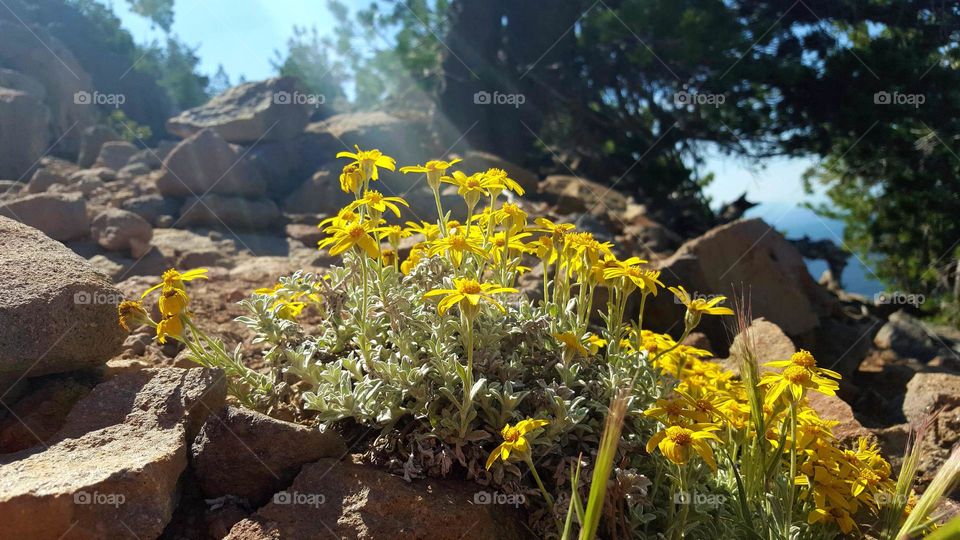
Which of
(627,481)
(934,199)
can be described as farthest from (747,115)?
(627,481)

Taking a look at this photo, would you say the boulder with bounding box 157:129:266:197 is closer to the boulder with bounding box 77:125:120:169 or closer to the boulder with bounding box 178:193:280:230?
the boulder with bounding box 178:193:280:230

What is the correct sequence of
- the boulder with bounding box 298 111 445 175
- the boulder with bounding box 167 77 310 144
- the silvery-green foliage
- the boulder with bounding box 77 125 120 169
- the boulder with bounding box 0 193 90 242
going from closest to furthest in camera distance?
the silvery-green foliage
the boulder with bounding box 0 193 90 242
the boulder with bounding box 77 125 120 169
the boulder with bounding box 298 111 445 175
the boulder with bounding box 167 77 310 144

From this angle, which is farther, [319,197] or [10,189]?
[319,197]

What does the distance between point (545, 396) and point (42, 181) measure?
729 cm

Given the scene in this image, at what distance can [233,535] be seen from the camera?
2.44m

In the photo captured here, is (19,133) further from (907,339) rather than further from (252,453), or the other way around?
(907,339)

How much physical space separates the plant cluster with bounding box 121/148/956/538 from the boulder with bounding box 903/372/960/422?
1364 millimetres

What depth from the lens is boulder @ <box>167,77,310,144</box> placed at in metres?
10.5

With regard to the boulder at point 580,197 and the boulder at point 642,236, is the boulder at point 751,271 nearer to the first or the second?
the boulder at point 642,236

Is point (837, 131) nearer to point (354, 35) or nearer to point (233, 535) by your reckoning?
point (233, 535)

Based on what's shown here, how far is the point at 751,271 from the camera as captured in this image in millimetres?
6703

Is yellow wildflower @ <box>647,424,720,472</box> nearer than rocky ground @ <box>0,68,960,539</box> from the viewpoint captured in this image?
Yes

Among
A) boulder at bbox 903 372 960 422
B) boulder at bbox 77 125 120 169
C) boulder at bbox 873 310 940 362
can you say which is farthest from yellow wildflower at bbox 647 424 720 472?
boulder at bbox 77 125 120 169

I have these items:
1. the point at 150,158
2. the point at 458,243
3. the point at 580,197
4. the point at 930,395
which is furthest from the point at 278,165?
the point at 930,395
